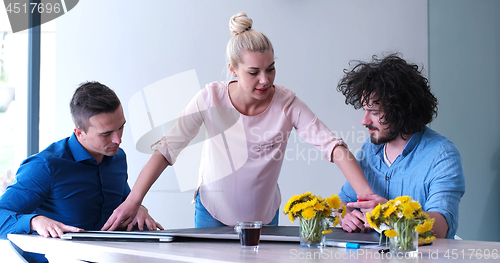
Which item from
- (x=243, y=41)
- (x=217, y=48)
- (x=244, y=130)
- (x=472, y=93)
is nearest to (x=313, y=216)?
(x=244, y=130)

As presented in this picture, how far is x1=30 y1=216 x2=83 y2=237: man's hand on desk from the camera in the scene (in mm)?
1203

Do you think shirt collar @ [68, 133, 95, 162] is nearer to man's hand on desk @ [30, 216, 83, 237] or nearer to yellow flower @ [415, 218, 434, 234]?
man's hand on desk @ [30, 216, 83, 237]

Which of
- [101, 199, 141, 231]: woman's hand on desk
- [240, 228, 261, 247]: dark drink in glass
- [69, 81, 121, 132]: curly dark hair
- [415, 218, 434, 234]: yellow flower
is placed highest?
[69, 81, 121, 132]: curly dark hair

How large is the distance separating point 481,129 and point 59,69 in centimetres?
287

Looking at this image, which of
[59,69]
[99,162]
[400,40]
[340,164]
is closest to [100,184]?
[99,162]

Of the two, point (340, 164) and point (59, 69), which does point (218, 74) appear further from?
point (340, 164)

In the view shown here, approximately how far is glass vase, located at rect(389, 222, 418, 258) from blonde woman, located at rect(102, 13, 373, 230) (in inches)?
29.6

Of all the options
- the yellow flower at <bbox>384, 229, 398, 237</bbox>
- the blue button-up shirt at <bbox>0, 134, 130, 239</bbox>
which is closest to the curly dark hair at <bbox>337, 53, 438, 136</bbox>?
the yellow flower at <bbox>384, 229, 398, 237</bbox>

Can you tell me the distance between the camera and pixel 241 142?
68.2 inches

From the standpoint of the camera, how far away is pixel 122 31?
2734 mm

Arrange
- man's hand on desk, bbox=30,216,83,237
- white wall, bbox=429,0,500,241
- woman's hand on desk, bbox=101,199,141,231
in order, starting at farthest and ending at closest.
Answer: white wall, bbox=429,0,500,241 → woman's hand on desk, bbox=101,199,141,231 → man's hand on desk, bbox=30,216,83,237

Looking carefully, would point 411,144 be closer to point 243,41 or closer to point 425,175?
point 425,175

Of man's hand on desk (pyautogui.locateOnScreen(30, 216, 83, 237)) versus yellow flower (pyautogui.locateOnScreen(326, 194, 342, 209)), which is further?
man's hand on desk (pyautogui.locateOnScreen(30, 216, 83, 237))

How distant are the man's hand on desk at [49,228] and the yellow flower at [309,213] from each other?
Result: 635mm
